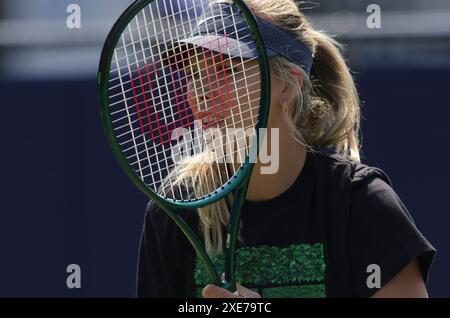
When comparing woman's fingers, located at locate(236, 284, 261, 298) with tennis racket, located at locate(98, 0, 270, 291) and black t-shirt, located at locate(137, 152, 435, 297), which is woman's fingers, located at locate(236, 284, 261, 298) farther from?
black t-shirt, located at locate(137, 152, 435, 297)

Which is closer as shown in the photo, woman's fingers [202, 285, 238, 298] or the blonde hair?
woman's fingers [202, 285, 238, 298]

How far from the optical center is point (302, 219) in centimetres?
245

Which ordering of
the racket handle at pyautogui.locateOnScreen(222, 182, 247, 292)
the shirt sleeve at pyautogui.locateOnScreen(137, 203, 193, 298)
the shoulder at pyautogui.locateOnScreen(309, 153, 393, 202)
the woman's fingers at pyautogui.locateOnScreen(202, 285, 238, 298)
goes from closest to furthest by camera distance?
the woman's fingers at pyautogui.locateOnScreen(202, 285, 238, 298)
the racket handle at pyautogui.locateOnScreen(222, 182, 247, 292)
the shoulder at pyautogui.locateOnScreen(309, 153, 393, 202)
the shirt sleeve at pyautogui.locateOnScreen(137, 203, 193, 298)

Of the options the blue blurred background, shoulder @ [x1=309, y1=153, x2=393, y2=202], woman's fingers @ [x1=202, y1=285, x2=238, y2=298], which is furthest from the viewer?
the blue blurred background

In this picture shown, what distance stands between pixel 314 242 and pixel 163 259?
0.37 metres

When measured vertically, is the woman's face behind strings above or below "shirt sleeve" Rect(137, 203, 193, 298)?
above

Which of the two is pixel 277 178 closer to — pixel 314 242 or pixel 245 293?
pixel 314 242

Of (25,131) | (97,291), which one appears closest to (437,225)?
(97,291)

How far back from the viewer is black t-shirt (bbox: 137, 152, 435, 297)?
7.66 feet

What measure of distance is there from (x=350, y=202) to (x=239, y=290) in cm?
34

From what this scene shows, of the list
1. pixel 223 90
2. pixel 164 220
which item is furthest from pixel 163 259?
pixel 223 90

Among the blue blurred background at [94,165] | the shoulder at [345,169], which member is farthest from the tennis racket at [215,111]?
the blue blurred background at [94,165]

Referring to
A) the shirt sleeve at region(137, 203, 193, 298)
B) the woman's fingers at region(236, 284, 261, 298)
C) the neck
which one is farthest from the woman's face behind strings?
the woman's fingers at region(236, 284, 261, 298)
